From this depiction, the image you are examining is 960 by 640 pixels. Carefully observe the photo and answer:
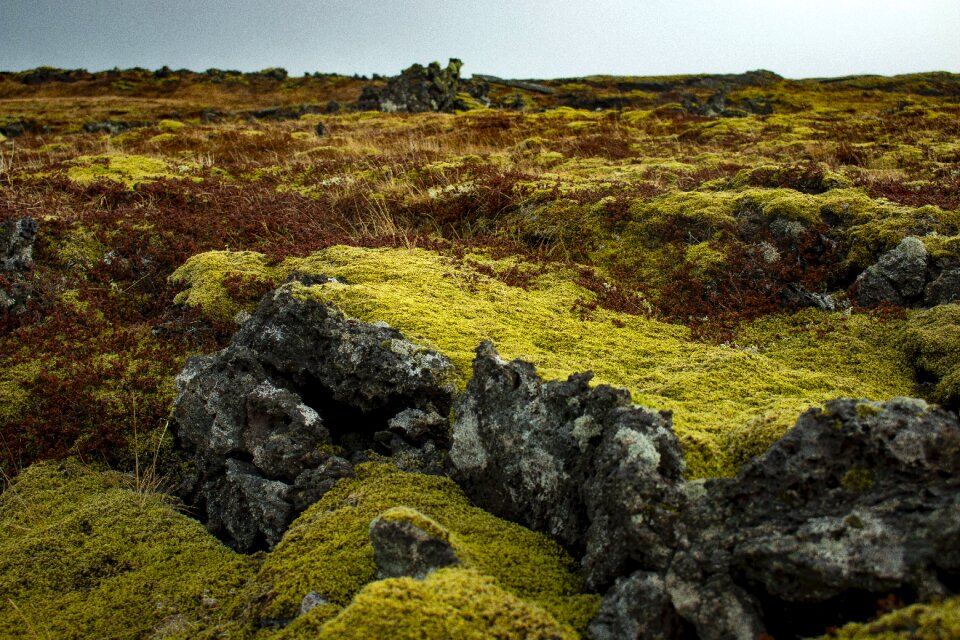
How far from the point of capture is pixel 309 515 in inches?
207

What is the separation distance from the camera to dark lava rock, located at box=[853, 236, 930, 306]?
8.37 m

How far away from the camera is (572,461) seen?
4.75 meters

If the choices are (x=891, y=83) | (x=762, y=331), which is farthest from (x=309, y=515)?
(x=891, y=83)

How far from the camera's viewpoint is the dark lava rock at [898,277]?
8367 millimetres

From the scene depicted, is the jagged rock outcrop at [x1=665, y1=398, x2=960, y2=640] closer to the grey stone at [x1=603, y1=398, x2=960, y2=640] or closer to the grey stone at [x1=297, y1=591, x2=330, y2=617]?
the grey stone at [x1=603, y1=398, x2=960, y2=640]

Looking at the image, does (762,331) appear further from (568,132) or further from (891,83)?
(891,83)

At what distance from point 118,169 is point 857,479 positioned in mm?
20190

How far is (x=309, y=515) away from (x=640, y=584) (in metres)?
2.97

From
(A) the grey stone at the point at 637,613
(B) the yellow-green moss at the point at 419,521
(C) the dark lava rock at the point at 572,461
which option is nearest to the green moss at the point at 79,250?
(C) the dark lava rock at the point at 572,461

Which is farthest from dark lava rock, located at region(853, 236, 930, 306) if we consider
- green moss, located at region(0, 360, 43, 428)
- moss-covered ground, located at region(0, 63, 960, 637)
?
green moss, located at region(0, 360, 43, 428)

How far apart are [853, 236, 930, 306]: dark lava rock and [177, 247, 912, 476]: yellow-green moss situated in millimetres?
706

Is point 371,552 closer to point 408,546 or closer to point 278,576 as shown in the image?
point 408,546

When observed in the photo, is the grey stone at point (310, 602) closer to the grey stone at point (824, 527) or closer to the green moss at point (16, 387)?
the grey stone at point (824, 527)

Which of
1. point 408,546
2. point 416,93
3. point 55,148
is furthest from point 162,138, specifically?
point 416,93
